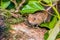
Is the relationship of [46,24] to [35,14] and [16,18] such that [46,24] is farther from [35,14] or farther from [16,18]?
[16,18]

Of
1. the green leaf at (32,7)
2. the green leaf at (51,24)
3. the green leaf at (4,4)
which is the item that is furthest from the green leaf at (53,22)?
the green leaf at (4,4)

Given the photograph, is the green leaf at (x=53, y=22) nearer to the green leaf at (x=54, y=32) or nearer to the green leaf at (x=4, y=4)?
the green leaf at (x=54, y=32)

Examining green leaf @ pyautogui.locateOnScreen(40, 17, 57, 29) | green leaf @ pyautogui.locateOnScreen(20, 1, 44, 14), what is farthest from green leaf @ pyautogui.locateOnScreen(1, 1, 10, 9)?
green leaf @ pyautogui.locateOnScreen(40, 17, 57, 29)

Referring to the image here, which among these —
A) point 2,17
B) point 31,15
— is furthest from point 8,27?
point 31,15

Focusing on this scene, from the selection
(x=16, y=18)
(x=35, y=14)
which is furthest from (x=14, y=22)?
(x=35, y=14)

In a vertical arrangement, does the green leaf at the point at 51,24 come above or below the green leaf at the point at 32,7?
below

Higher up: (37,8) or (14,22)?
(37,8)

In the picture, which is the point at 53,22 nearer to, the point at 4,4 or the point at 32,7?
the point at 32,7

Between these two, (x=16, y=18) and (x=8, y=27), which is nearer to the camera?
(x=8, y=27)
